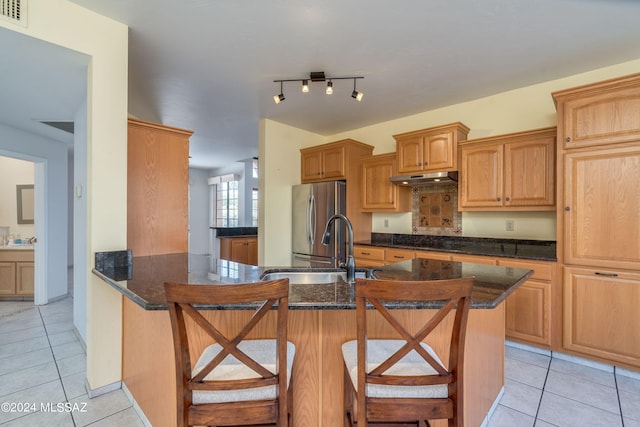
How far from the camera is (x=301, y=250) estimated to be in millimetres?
4184

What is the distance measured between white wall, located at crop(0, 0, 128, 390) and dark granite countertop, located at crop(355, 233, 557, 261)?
279 cm

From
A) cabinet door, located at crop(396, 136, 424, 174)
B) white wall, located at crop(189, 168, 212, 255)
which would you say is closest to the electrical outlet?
cabinet door, located at crop(396, 136, 424, 174)

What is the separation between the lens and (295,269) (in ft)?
6.53

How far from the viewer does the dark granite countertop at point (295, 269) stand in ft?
3.90

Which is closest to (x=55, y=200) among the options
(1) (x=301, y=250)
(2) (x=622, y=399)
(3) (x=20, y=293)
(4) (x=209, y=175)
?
(3) (x=20, y=293)

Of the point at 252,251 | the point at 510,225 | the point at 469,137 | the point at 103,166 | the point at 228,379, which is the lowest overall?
the point at 252,251

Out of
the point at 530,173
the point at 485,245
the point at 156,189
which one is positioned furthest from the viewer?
the point at 485,245

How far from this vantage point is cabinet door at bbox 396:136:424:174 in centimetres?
Answer: 350

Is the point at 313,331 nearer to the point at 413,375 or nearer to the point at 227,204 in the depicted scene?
the point at 413,375

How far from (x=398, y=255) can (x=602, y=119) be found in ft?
7.04

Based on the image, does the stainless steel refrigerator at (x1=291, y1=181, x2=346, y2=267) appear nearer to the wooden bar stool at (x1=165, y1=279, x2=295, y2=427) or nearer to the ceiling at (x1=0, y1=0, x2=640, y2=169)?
the ceiling at (x1=0, y1=0, x2=640, y2=169)

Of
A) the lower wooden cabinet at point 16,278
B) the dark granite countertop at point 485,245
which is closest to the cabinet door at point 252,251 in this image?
the dark granite countertop at point 485,245

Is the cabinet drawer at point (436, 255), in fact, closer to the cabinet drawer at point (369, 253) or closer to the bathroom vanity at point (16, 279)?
the cabinet drawer at point (369, 253)

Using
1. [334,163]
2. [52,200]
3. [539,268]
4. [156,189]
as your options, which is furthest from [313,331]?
[52,200]
